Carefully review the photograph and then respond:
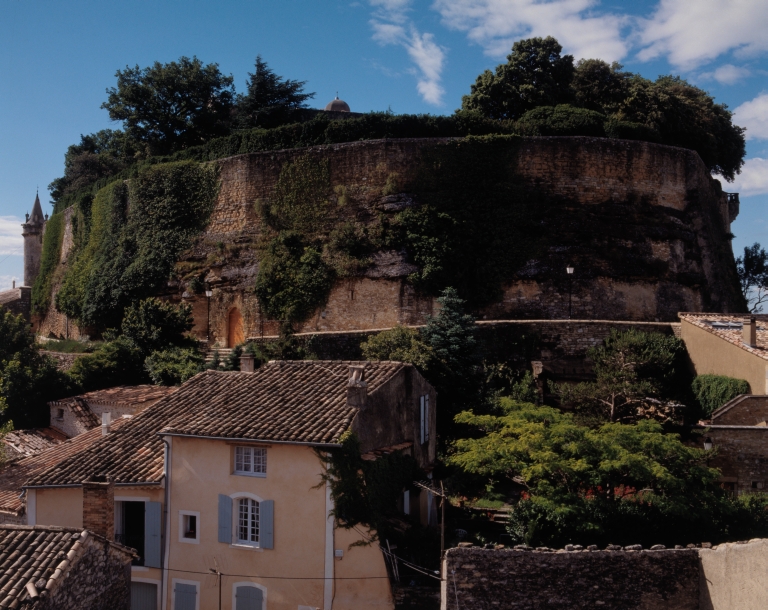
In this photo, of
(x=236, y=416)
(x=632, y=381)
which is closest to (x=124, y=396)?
(x=236, y=416)

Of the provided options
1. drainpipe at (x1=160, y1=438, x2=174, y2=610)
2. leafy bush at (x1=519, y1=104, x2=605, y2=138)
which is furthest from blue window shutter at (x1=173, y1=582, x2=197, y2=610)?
leafy bush at (x1=519, y1=104, x2=605, y2=138)

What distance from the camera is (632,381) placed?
935 inches

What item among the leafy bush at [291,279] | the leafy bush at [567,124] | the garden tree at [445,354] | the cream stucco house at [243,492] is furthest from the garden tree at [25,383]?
the leafy bush at [567,124]

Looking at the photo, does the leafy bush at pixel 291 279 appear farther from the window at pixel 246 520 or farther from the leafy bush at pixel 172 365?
the window at pixel 246 520

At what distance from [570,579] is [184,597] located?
8.39 m

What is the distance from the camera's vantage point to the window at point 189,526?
16.6m

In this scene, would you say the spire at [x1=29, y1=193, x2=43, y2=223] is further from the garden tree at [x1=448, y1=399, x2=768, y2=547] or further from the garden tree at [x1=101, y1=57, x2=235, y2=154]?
the garden tree at [x1=448, y1=399, x2=768, y2=547]

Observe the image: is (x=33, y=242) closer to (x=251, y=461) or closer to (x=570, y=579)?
(x=251, y=461)

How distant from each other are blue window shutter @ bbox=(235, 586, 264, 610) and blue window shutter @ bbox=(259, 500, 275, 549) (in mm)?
930

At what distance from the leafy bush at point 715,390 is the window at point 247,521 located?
14.4m

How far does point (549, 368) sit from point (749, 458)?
8248mm

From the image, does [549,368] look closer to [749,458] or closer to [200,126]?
[749,458]

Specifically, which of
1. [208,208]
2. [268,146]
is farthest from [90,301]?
[268,146]

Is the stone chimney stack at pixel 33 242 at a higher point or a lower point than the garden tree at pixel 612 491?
higher
